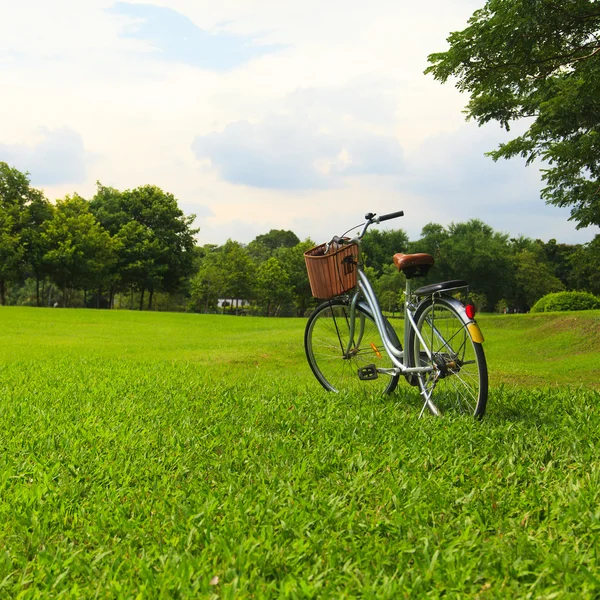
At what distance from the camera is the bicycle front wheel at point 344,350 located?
17.1ft

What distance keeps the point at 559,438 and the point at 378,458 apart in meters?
1.34

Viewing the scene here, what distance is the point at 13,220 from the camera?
1517 inches

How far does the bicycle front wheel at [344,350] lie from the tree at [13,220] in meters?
36.4

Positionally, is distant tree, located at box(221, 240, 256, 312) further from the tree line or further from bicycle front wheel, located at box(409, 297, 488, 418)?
bicycle front wheel, located at box(409, 297, 488, 418)

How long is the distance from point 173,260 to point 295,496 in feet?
141

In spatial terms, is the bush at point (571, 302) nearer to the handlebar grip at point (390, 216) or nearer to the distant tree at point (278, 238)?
the handlebar grip at point (390, 216)

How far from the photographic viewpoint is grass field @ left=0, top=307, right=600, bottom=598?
223cm

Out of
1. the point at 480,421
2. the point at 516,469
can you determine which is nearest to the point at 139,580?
the point at 516,469

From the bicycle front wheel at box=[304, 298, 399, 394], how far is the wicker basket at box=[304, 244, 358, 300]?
27cm

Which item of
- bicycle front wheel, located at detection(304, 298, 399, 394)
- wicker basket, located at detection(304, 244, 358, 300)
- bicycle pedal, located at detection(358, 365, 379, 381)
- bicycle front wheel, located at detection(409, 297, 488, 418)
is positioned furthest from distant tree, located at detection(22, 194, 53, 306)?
bicycle front wheel, located at detection(409, 297, 488, 418)

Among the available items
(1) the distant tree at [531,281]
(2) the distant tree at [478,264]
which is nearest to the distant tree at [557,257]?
(1) the distant tree at [531,281]

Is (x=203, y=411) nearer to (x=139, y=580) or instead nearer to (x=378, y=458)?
(x=378, y=458)

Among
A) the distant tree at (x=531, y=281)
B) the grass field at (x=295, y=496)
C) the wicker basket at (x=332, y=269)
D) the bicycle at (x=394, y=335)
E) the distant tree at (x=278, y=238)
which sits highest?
the distant tree at (x=278, y=238)

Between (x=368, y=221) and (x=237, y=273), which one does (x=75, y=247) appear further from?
(x=368, y=221)
